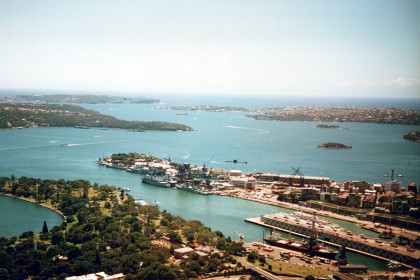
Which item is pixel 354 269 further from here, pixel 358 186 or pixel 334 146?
pixel 334 146

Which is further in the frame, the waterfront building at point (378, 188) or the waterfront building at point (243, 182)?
the waterfront building at point (243, 182)

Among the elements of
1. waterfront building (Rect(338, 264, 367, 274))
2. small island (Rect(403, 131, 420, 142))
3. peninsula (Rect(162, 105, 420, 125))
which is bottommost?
waterfront building (Rect(338, 264, 367, 274))

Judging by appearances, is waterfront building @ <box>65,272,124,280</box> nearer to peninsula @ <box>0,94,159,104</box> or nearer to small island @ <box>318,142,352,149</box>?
small island @ <box>318,142,352,149</box>

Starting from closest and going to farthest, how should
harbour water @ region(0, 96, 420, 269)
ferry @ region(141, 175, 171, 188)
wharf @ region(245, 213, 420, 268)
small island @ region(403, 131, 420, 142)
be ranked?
wharf @ region(245, 213, 420, 268) < harbour water @ region(0, 96, 420, 269) < ferry @ region(141, 175, 171, 188) < small island @ region(403, 131, 420, 142)

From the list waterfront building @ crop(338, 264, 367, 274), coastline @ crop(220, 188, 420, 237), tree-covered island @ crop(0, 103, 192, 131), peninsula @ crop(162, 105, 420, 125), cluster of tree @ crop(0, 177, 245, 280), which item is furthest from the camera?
peninsula @ crop(162, 105, 420, 125)

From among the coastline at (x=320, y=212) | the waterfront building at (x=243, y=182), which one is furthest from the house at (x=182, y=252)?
the waterfront building at (x=243, y=182)

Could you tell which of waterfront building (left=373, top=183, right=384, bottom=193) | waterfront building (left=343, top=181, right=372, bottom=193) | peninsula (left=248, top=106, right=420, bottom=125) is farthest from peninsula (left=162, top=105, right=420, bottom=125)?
waterfront building (left=343, top=181, right=372, bottom=193)

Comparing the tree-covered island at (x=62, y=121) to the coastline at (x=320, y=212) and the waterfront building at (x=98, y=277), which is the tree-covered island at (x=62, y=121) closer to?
the coastline at (x=320, y=212)

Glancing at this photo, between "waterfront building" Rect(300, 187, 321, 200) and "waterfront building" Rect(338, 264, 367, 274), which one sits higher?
"waterfront building" Rect(300, 187, 321, 200)
